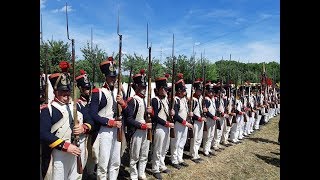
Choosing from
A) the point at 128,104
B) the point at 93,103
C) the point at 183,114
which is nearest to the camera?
the point at 93,103

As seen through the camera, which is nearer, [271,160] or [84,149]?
[84,149]

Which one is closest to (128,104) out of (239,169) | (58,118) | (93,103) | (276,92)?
(93,103)

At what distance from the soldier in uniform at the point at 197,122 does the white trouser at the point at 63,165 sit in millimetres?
5331

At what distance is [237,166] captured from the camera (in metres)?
9.30

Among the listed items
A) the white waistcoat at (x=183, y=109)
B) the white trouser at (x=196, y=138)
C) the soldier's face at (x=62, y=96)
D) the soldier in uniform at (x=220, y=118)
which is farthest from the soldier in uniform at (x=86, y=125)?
the soldier in uniform at (x=220, y=118)

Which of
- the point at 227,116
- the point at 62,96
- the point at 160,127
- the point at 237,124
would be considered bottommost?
the point at 237,124

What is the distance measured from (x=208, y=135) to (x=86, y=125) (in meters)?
5.75

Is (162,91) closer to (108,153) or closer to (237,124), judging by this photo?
(108,153)

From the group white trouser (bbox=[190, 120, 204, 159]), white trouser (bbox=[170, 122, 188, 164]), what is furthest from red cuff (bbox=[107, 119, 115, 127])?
white trouser (bbox=[190, 120, 204, 159])

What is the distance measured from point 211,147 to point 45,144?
26.5ft

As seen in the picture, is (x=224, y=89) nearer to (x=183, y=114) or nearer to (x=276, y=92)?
(x=183, y=114)

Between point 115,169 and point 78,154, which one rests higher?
point 78,154

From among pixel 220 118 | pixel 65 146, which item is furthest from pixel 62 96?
pixel 220 118
